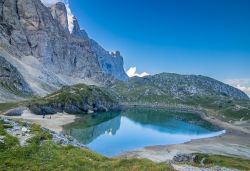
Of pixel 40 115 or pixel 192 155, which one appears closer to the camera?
pixel 192 155

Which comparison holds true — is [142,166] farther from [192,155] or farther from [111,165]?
[192,155]

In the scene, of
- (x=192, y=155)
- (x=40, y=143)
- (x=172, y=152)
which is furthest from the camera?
(x=172, y=152)

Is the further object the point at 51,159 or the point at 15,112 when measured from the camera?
the point at 15,112

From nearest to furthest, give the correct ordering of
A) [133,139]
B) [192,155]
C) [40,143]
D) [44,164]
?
[44,164], [40,143], [192,155], [133,139]

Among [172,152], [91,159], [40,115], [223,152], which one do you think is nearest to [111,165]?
[91,159]

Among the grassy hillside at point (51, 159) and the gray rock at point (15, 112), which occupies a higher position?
the gray rock at point (15, 112)

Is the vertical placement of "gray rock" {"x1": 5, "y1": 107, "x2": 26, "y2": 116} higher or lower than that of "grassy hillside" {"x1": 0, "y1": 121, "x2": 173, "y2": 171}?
Result: higher

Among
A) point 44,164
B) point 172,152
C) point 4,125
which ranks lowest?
point 172,152

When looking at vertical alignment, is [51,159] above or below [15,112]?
below

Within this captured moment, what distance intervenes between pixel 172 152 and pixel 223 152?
24909 mm

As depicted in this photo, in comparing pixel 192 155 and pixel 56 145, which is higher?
pixel 56 145

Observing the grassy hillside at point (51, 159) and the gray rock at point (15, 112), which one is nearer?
the grassy hillside at point (51, 159)

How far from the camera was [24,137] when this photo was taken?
3281 cm

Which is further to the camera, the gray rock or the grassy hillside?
the gray rock
